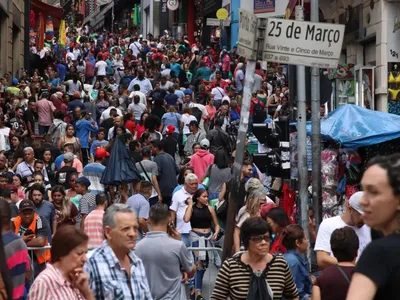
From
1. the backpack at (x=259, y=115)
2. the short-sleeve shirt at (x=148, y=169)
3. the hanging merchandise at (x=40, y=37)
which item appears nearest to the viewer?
the short-sleeve shirt at (x=148, y=169)

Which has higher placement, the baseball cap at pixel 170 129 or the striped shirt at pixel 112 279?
the baseball cap at pixel 170 129

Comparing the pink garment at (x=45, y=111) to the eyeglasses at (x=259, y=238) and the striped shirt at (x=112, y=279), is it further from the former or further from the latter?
the striped shirt at (x=112, y=279)

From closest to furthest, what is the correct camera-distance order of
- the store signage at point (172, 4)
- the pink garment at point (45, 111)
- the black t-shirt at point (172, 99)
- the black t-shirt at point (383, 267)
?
the black t-shirt at point (383, 267) < the pink garment at point (45, 111) < the black t-shirt at point (172, 99) < the store signage at point (172, 4)

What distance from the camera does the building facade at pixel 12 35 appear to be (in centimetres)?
3931

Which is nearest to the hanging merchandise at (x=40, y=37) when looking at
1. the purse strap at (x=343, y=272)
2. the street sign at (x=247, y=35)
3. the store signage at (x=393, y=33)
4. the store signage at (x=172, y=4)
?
the store signage at (x=172, y=4)

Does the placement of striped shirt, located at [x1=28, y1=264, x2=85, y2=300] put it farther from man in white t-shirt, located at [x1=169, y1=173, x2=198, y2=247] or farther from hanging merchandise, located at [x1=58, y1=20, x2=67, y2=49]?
hanging merchandise, located at [x1=58, y1=20, x2=67, y2=49]

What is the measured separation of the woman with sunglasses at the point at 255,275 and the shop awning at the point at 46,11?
4036 centimetres

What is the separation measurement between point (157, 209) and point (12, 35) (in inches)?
1292

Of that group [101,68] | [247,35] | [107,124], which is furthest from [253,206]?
[101,68]

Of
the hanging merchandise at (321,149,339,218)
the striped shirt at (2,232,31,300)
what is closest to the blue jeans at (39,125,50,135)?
the hanging merchandise at (321,149,339,218)

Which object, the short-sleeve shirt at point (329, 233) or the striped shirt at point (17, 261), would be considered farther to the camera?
the short-sleeve shirt at point (329, 233)

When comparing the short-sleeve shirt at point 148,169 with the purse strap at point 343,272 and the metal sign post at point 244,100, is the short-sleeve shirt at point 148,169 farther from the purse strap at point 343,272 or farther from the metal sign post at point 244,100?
the purse strap at point 343,272

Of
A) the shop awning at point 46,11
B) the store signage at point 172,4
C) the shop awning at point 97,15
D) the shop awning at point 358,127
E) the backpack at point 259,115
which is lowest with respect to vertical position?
the shop awning at point 358,127

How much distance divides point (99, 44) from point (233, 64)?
460 inches
